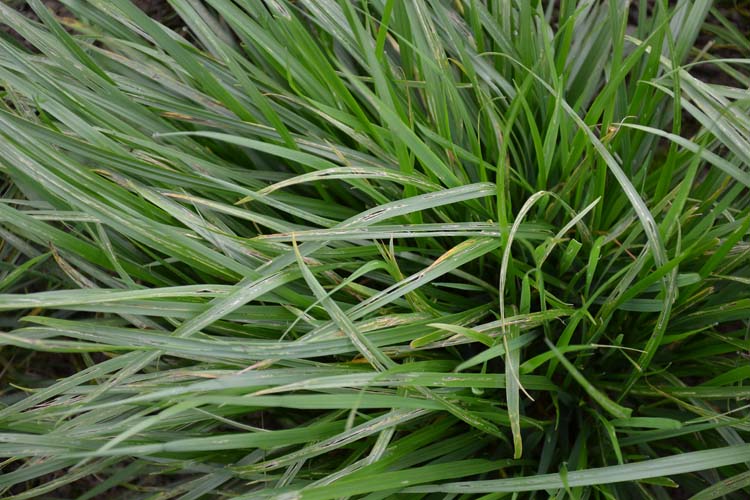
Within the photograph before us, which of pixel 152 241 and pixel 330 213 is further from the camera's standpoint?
pixel 330 213

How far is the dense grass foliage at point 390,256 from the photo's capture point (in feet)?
2.67

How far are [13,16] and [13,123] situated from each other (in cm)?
26

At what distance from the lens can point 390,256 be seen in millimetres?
864

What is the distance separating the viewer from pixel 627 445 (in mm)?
960

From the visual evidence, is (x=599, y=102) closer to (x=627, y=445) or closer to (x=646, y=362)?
(x=646, y=362)

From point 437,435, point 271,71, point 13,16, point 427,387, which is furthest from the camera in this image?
point 271,71

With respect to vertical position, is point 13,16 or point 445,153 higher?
point 13,16

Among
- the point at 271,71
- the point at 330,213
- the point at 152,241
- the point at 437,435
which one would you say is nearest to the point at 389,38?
the point at 271,71

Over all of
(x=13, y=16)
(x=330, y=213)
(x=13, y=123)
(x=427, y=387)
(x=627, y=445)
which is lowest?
(x=627, y=445)

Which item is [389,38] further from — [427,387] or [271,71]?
[427,387]

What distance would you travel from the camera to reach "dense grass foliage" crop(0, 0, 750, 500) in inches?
32.0

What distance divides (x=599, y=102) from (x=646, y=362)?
353 millimetres

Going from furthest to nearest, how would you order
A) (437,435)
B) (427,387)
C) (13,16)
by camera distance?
(13,16) → (437,435) → (427,387)

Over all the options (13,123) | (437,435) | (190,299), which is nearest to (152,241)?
(190,299)
